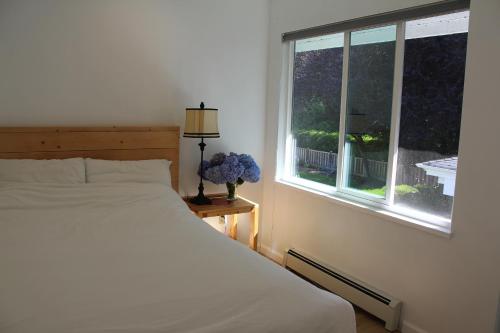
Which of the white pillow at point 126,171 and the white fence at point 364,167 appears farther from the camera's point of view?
the white pillow at point 126,171

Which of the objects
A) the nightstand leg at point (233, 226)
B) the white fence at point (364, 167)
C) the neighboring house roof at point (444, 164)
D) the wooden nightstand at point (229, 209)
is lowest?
the nightstand leg at point (233, 226)

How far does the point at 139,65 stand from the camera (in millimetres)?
3148

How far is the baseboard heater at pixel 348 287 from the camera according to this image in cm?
262

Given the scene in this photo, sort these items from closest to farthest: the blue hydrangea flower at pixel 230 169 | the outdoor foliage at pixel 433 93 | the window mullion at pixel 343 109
A: the outdoor foliage at pixel 433 93 → the window mullion at pixel 343 109 → the blue hydrangea flower at pixel 230 169

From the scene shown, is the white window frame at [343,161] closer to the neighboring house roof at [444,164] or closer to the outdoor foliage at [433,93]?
the outdoor foliage at [433,93]

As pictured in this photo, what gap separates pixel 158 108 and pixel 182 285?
193 centimetres

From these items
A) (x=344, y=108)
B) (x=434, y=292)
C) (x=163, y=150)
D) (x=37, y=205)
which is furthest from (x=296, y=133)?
(x=37, y=205)

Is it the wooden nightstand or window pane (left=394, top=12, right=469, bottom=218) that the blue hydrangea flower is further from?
window pane (left=394, top=12, right=469, bottom=218)

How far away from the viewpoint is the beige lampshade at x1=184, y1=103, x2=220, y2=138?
3.13 meters

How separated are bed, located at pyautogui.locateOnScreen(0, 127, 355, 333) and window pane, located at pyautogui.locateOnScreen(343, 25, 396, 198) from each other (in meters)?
1.23

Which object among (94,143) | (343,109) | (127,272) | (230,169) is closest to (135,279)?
(127,272)

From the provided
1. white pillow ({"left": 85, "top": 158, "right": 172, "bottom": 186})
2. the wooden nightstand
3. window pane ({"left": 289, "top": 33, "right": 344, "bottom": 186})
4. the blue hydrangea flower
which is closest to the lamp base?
the wooden nightstand

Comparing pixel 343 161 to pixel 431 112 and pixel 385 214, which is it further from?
pixel 431 112

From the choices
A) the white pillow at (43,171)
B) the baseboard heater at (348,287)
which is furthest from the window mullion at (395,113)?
the white pillow at (43,171)
